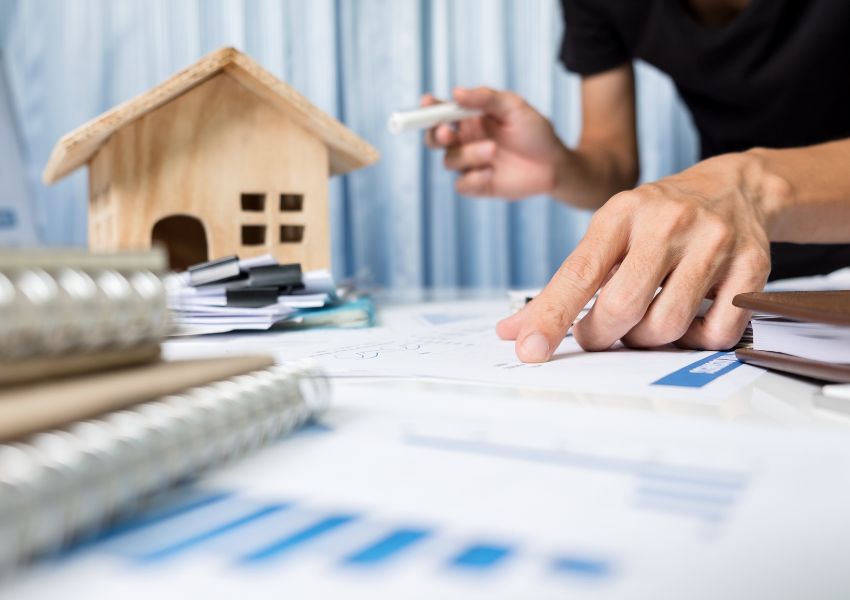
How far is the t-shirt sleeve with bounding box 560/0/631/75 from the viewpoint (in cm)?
146

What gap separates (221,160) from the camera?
99 centimetres

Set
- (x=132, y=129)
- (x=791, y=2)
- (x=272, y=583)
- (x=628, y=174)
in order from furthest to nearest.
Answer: (x=628, y=174)
(x=791, y=2)
(x=132, y=129)
(x=272, y=583)

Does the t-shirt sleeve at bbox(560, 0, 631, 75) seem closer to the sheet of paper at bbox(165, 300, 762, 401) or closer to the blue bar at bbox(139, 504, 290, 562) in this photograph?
the sheet of paper at bbox(165, 300, 762, 401)

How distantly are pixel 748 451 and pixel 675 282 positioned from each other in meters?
0.25

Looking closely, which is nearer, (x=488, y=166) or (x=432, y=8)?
(x=488, y=166)

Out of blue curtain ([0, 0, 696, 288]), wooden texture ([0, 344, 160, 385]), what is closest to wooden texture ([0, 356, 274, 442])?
wooden texture ([0, 344, 160, 385])

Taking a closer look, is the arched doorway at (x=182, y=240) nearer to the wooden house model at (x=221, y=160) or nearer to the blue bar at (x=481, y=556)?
the wooden house model at (x=221, y=160)

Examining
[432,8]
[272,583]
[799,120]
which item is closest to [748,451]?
[272,583]

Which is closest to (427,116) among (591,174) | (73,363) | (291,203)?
(291,203)

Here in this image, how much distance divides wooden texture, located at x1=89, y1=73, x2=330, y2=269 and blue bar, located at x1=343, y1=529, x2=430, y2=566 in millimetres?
807

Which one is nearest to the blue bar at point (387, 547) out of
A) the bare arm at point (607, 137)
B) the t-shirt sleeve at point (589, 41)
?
the bare arm at point (607, 137)

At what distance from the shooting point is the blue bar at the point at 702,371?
44 centimetres

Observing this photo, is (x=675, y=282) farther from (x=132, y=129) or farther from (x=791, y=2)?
(x=791, y=2)

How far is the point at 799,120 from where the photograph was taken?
4.21 ft
